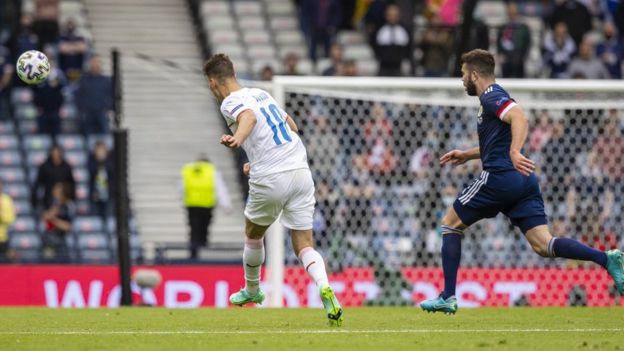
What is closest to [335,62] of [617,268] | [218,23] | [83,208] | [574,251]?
[218,23]

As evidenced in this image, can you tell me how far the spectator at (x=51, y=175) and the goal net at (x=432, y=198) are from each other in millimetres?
5049

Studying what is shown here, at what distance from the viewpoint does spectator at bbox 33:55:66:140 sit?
23.1 m

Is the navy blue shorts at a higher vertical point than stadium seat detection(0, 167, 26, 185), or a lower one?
higher

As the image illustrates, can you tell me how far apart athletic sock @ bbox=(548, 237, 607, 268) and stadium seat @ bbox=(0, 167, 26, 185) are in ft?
43.2

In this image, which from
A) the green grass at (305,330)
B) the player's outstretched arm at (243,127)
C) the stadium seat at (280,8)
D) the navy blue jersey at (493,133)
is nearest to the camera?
the green grass at (305,330)

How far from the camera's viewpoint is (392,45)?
23.0m

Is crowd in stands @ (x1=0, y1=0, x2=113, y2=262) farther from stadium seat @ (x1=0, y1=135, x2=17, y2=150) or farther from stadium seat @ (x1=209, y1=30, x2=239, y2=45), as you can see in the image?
stadium seat @ (x1=209, y1=30, x2=239, y2=45)

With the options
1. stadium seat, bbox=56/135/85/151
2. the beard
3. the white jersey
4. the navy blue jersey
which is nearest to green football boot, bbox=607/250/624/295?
the navy blue jersey

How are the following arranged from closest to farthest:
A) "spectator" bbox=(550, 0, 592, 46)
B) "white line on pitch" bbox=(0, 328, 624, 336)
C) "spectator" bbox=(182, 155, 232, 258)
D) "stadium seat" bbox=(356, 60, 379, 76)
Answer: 1. "white line on pitch" bbox=(0, 328, 624, 336)
2. "spectator" bbox=(182, 155, 232, 258)
3. "stadium seat" bbox=(356, 60, 379, 76)
4. "spectator" bbox=(550, 0, 592, 46)

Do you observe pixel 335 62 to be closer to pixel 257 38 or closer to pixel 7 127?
pixel 257 38

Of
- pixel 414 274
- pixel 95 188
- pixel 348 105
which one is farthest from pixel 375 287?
pixel 95 188

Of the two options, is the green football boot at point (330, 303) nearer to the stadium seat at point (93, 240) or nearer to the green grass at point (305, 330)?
the green grass at point (305, 330)

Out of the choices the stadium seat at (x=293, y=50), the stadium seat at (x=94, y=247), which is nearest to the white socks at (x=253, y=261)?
the stadium seat at (x=94, y=247)

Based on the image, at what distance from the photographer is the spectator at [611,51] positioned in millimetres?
23803
